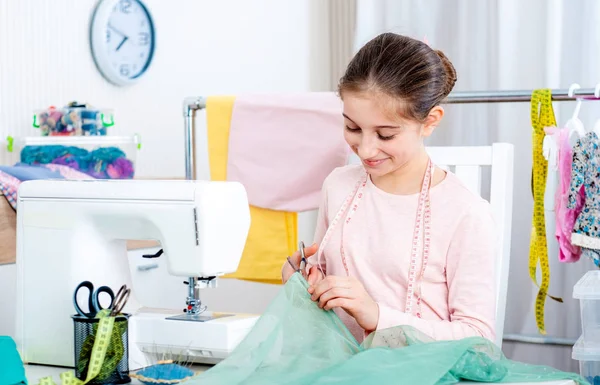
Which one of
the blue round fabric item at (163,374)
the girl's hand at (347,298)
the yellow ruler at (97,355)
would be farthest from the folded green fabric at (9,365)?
the girl's hand at (347,298)

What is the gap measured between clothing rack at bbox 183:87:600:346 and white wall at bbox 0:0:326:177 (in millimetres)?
482

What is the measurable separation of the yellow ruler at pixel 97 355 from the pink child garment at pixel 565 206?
3.99 ft

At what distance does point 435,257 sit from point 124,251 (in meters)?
0.53

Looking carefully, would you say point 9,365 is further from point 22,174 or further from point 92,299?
point 22,174

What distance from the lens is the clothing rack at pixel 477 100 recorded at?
1.93 metres

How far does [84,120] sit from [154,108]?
25.5 inches

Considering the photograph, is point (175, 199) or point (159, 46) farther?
point (159, 46)

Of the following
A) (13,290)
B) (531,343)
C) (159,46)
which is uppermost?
(159,46)

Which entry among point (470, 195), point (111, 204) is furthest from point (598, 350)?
point (111, 204)

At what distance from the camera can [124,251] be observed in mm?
1396

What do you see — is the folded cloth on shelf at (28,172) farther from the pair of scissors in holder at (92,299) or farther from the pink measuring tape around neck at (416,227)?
the pink measuring tape around neck at (416,227)

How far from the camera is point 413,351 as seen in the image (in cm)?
101

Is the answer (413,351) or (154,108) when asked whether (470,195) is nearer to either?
(413,351)

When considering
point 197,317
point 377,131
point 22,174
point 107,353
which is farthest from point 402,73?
point 22,174
